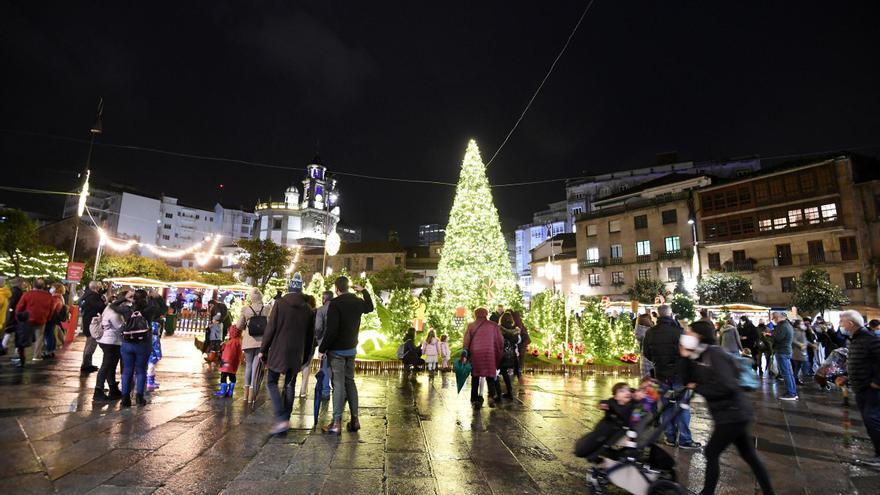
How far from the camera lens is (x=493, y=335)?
735 cm

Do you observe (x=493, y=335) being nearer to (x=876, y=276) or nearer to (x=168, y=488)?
(x=168, y=488)

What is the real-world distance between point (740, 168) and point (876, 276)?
21.5 meters

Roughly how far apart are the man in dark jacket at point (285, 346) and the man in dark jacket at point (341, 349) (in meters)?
0.35

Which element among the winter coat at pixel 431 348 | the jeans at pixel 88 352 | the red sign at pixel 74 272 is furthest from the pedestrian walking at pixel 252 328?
the red sign at pixel 74 272

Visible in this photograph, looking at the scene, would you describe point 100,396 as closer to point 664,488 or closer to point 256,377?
point 256,377

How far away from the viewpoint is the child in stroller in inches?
134

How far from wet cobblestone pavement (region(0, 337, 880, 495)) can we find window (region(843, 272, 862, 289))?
28.6 meters

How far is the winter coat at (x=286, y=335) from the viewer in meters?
5.30

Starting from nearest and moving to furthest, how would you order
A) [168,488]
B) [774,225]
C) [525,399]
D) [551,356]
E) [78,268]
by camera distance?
[168,488]
[525,399]
[551,356]
[78,268]
[774,225]

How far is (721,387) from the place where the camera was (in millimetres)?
3645

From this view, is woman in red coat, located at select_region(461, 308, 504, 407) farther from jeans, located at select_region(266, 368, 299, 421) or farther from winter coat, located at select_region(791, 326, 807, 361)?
winter coat, located at select_region(791, 326, 807, 361)

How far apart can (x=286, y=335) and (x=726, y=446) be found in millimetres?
4820

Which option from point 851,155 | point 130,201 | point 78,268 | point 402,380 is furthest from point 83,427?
point 130,201

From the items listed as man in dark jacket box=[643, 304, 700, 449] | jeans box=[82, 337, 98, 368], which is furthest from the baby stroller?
jeans box=[82, 337, 98, 368]
